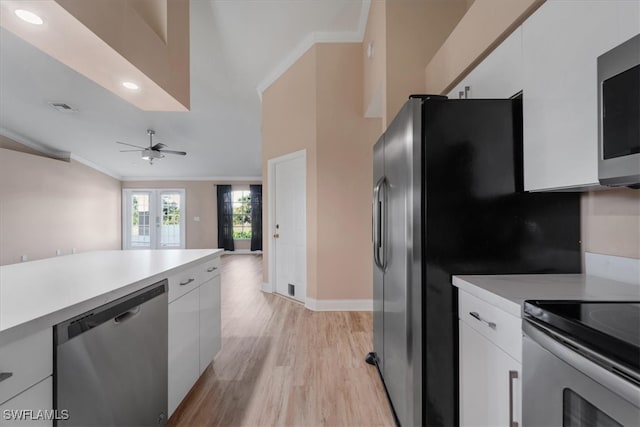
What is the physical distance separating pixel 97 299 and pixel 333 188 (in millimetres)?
2608

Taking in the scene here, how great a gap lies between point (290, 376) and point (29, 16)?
95.5 inches

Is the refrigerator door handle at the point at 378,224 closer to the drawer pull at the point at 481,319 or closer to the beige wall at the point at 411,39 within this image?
the drawer pull at the point at 481,319

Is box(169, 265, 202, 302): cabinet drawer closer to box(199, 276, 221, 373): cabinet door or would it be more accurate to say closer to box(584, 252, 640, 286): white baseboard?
box(199, 276, 221, 373): cabinet door

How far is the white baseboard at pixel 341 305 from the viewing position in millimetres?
3256

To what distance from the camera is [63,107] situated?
485 centimetres

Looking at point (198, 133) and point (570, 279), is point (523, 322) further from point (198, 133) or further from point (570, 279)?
point (198, 133)

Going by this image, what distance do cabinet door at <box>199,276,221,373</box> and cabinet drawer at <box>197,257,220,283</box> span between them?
0.04 meters

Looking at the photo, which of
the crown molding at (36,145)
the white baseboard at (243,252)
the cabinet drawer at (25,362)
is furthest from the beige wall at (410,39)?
the crown molding at (36,145)

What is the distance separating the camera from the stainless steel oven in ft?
1.73

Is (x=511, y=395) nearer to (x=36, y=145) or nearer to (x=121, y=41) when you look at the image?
(x=121, y=41)

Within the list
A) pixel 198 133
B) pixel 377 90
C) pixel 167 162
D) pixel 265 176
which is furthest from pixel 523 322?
pixel 167 162

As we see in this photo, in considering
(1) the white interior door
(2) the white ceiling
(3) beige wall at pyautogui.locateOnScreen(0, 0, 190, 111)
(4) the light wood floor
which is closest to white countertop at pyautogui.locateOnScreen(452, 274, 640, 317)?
(4) the light wood floor

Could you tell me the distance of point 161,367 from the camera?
52.6 inches

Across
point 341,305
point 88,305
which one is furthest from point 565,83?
point 341,305
